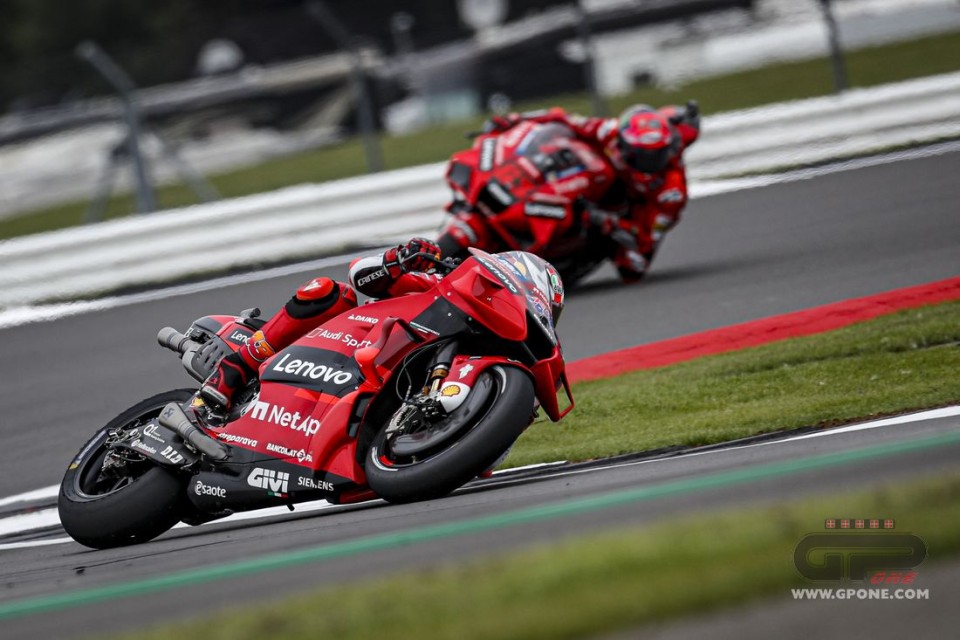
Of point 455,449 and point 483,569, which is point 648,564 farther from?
point 455,449

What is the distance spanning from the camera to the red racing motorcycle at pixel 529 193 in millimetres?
9945

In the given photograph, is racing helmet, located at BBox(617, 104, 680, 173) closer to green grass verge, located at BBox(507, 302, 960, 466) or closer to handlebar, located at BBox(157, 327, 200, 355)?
green grass verge, located at BBox(507, 302, 960, 466)

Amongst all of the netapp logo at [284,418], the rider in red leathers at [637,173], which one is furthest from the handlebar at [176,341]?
the rider in red leathers at [637,173]

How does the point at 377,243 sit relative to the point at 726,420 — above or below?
below

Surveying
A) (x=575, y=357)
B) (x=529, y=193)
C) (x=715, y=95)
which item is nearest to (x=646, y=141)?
(x=529, y=193)

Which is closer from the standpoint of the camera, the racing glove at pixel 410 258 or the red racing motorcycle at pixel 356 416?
the red racing motorcycle at pixel 356 416

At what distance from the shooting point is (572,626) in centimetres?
305

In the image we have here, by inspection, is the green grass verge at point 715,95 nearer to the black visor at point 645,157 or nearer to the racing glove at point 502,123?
the racing glove at point 502,123

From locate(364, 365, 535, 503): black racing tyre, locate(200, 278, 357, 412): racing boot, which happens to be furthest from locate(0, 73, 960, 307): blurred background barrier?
locate(364, 365, 535, 503): black racing tyre

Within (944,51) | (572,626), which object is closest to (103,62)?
(944,51)

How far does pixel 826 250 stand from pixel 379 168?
521cm

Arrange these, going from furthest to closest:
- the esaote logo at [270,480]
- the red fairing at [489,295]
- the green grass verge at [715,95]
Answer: the green grass verge at [715,95] < the esaote logo at [270,480] < the red fairing at [489,295]

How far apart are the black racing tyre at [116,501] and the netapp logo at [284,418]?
1.36ft

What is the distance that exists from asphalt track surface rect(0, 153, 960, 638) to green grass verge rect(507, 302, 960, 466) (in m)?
0.65
